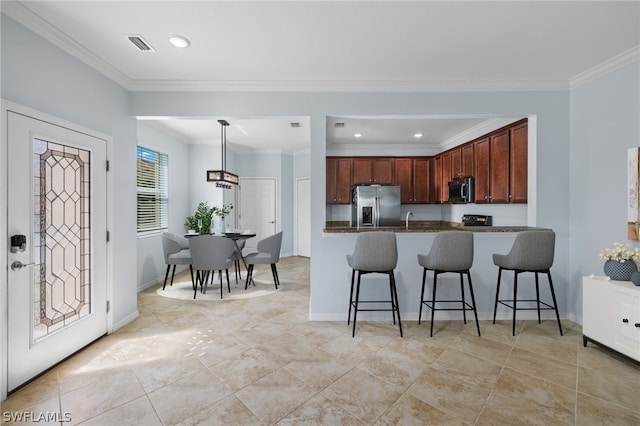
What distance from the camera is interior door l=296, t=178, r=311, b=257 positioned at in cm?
703

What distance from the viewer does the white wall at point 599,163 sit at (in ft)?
8.68

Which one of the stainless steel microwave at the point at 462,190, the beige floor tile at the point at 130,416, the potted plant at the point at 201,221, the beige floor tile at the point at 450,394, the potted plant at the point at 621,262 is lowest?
the beige floor tile at the point at 130,416

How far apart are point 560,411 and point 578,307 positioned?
185 centimetres

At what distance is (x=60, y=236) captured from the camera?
237 centimetres

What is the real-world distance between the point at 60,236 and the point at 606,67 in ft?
16.8

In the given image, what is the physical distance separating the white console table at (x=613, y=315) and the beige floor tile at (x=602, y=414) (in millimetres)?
676

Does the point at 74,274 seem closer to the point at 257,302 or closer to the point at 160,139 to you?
the point at 257,302

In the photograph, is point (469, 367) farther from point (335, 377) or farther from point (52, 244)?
point (52, 244)

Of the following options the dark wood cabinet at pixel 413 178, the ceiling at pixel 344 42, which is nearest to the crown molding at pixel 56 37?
the ceiling at pixel 344 42

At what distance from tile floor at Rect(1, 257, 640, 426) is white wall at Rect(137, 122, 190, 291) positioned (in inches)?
65.6

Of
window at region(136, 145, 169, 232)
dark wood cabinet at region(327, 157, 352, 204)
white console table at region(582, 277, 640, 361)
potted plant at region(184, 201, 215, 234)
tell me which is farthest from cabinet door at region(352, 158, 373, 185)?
white console table at region(582, 277, 640, 361)

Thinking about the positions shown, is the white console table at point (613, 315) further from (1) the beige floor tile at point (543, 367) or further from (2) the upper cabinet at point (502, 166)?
(2) the upper cabinet at point (502, 166)

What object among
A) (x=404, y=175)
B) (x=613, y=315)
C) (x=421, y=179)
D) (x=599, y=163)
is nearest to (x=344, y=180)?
(x=404, y=175)

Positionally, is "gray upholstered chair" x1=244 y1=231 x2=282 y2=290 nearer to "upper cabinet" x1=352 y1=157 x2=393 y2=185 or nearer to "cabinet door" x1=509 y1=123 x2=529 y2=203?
"upper cabinet" x1=352 y1=157 x2=393 y2=185
